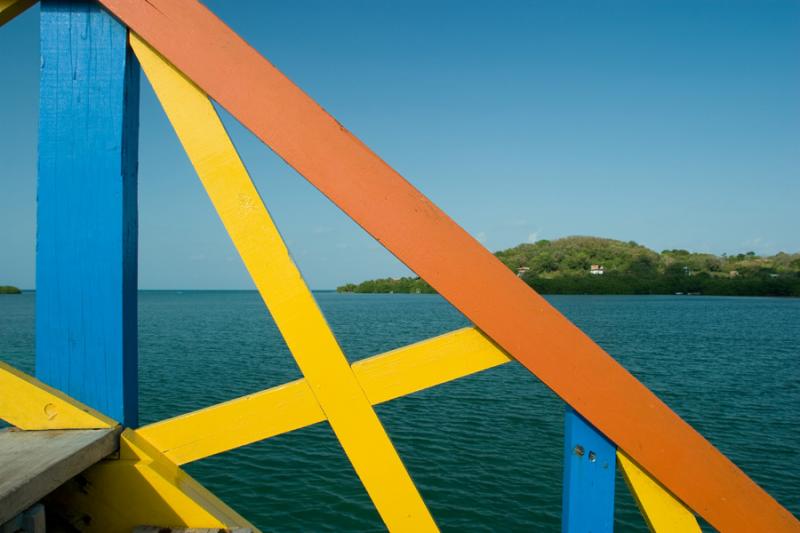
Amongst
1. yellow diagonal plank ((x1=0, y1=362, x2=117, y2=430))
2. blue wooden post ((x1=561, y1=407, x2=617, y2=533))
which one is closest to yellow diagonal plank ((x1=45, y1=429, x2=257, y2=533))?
yellow diagonal plank ((x1=0, y1=362, x2=117, y2=430))

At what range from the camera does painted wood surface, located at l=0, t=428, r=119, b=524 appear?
3.75 feet

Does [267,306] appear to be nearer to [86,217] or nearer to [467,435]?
[86,217]

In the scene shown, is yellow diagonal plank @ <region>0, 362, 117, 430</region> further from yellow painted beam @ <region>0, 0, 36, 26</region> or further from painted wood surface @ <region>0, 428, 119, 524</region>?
yellow painted beam @ <region>0, 0, 36, 26</region>

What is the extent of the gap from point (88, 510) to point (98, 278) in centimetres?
70

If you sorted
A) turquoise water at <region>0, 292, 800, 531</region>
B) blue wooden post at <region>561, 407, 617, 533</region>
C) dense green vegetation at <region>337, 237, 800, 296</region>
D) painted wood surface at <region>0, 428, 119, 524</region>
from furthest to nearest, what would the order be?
1. dense green vegetation at <region>337, 237, 800, 296</region>
2. turquoise water at <region>0, 292, 800, 531</region>
3. blue wooden post at <region>561, 407, 617, 533</region>
4. painted wood surface at <region>0, 428, 119, 524</region>

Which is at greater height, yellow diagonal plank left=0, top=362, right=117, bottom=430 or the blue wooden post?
yellow diagonal plank left=0, top=362, right=117, bottom=430

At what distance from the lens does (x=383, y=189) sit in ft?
4.08

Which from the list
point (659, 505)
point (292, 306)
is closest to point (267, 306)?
point (292, 306)

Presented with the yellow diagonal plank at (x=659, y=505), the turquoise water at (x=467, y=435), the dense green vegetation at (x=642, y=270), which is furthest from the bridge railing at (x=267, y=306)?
the dense green vegetation at (x=642, y=270)

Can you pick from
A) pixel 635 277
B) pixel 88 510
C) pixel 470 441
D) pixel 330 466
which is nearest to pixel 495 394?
pixel 470 441

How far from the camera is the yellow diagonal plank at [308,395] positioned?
1273 millimetres

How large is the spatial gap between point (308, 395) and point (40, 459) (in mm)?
694

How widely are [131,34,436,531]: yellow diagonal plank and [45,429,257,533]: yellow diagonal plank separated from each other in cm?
51

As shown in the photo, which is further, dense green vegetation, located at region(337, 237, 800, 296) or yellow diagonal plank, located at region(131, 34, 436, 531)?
dense green vegetation, located at region(337, 237, 800, 296)
